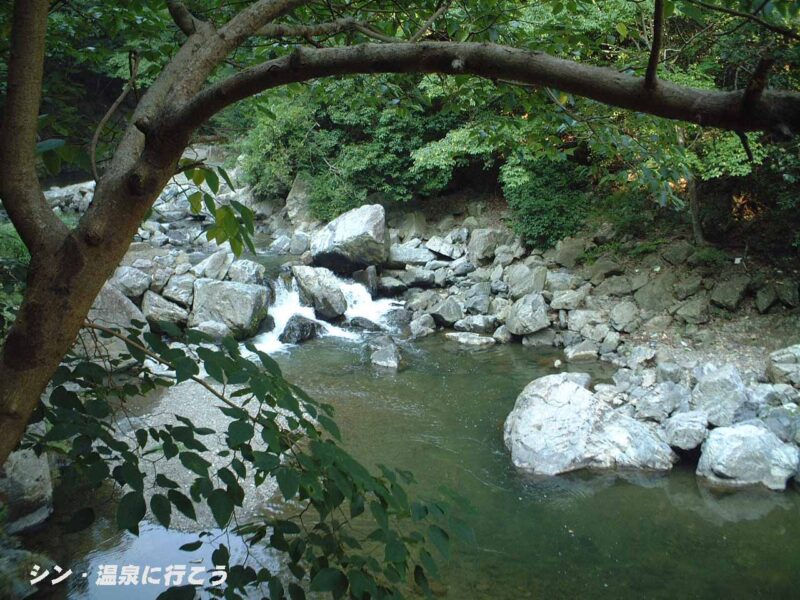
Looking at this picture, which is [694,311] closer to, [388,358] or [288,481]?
[388,358]

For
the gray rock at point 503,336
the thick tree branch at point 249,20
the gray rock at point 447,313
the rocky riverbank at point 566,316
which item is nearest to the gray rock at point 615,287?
the rocky riverbank at point 566,316

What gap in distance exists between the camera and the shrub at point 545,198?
1327cm

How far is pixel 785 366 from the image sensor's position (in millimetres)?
7555

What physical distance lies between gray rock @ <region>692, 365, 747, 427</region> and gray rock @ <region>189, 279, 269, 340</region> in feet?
25.9

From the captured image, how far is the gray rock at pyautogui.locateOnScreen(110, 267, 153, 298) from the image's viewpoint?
1069cm

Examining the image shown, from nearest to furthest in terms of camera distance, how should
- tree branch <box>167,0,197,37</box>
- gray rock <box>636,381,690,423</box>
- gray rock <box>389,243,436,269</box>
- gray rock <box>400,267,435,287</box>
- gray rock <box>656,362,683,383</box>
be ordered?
tree branch <box>167,0,197,37</box> → gray rock <box>636,381,690,423</box> → gray rock <box>656,362,683,383</box> → gray rock <box>400,267,435,287</box> → gray rock <box>389,243,436,269</box>

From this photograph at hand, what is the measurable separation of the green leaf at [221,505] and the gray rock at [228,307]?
9566 mm

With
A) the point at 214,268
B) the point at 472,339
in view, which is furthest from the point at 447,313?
the point at 214,268

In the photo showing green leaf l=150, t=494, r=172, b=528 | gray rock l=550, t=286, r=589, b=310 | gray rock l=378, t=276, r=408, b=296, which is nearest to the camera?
green leaf l=150, t=494, r=172, b=528

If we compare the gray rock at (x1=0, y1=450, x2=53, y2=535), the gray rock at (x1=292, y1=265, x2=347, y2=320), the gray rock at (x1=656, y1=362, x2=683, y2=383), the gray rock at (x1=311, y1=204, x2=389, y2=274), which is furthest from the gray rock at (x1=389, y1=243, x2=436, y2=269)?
the gray rock at (x1=0, y1=450, x2=53, y2=535)

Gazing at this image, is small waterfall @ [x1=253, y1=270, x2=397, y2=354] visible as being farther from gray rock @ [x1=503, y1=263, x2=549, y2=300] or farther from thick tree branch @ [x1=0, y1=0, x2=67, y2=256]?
thick tree branch @ [x1=0, y1=0, x2=67, y2=256]

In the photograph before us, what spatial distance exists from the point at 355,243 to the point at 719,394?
9.10 metres

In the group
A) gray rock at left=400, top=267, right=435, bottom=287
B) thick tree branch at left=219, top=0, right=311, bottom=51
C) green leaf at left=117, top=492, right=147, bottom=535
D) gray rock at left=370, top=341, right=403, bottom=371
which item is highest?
thick tree branch at left=219, top=0, right=311, bottom=51

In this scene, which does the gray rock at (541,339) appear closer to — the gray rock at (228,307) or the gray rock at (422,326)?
the gray rock at (422,326)
